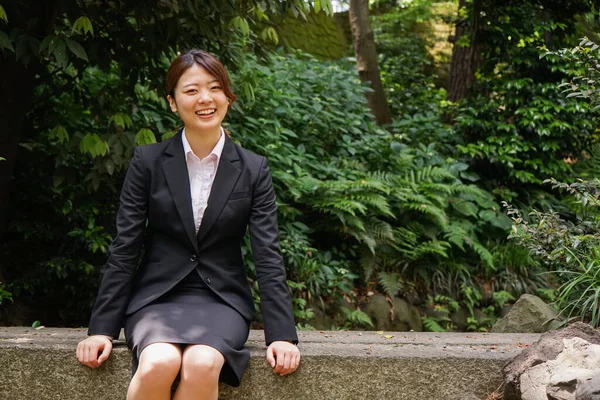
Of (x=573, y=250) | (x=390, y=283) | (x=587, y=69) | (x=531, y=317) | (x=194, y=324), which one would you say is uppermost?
(x=587, y=69)

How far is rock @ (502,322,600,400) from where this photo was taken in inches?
108

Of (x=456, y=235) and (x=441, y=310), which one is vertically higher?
(x=456, y=235)

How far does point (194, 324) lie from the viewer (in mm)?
2775

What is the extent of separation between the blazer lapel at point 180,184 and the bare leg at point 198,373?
0.49 meters

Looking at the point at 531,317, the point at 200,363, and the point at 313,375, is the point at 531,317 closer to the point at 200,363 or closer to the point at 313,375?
the point at 313,375

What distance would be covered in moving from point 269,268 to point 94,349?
785mm

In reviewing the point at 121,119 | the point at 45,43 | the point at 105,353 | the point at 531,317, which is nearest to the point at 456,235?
the point at 531,317

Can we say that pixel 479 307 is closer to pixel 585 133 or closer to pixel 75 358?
pixel 585 133

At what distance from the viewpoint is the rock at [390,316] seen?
608 cm

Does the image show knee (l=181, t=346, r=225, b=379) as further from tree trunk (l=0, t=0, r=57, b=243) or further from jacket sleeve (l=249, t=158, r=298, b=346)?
tree trunk (l=0, t=0, r=57, b=243)

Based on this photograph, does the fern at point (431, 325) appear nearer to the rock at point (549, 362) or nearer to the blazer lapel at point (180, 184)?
the rock at point (549, 362)

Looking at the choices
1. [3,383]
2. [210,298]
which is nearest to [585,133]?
[210,298]

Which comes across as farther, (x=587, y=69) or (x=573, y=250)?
(x=573, y=250)

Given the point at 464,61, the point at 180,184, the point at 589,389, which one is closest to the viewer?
the point at 589,389
